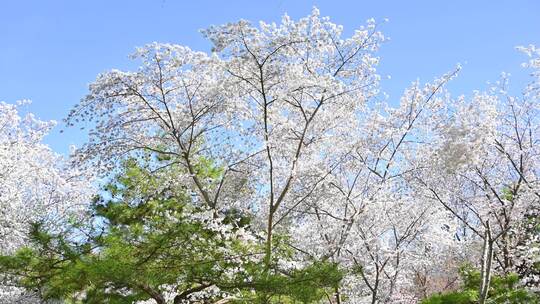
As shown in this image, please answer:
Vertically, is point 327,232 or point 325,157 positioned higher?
point 325,157

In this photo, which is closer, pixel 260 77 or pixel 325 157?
pixel 260 77

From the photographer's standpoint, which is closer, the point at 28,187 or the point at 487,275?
the point at 487,275

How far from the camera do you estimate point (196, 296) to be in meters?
8.74

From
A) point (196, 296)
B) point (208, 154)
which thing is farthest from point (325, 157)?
point (196, 296)

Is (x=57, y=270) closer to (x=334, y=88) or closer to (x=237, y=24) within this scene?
(x=237, y=24)

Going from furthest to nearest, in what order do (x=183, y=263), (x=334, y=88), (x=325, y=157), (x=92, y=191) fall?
(x=92, y=191) < (x=325, y=157) < (x=334, y=88) < (x=183, y=263)

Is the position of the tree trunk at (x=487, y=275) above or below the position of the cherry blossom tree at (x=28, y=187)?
below

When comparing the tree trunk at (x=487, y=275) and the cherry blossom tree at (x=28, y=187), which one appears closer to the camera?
the tree trunk at (x=487, y=275)

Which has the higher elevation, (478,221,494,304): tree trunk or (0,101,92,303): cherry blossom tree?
(0,101,92,303): cherry blossom tree

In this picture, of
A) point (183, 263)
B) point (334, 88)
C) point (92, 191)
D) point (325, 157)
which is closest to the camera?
point (183, 263)

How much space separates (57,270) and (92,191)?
5253 millimetres

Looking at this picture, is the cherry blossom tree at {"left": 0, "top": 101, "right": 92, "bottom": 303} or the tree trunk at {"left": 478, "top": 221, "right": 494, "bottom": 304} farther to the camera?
the cherry blossom tree at {"left": 0, "top": 101, "right": 92, "bottom": 303}

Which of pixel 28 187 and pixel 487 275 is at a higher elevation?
pixel 28 187

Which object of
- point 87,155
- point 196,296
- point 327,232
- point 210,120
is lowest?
point 196,296
